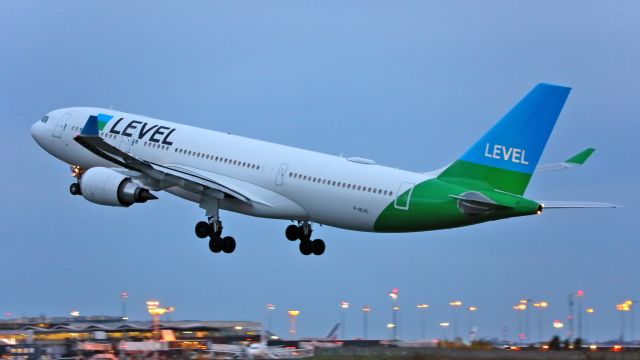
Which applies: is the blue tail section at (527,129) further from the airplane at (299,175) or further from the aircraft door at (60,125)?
the aircraft door at (60,125)

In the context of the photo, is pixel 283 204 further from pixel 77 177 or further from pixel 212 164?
pixel 77 177

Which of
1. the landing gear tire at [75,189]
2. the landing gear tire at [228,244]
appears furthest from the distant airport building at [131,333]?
the landing gear tire at [228,244]

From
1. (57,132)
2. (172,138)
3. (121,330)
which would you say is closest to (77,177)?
(57,132)

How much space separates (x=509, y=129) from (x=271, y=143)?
15.1 metres

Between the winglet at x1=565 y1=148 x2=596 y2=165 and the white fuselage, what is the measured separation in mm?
8072

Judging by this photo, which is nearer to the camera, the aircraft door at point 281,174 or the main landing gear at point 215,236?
the aircraft door at point 281,174

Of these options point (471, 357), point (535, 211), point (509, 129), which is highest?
point (509, 129)

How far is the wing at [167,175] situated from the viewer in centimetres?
6078

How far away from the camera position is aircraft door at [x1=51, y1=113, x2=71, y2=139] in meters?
70.8

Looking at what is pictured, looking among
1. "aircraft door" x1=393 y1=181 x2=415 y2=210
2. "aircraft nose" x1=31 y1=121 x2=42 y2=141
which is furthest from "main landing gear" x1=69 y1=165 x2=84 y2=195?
"aircraft door" x1=393 y1=181 x2=415 y2=210

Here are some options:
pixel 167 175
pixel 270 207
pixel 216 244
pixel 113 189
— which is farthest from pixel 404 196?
pixel 113 189

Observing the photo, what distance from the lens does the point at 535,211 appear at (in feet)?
172

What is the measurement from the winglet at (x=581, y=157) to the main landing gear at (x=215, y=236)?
18.1 metres

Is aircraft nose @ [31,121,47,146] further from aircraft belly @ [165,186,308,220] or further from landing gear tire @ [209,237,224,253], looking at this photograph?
landing gear tire @ [209,237,224,253]
